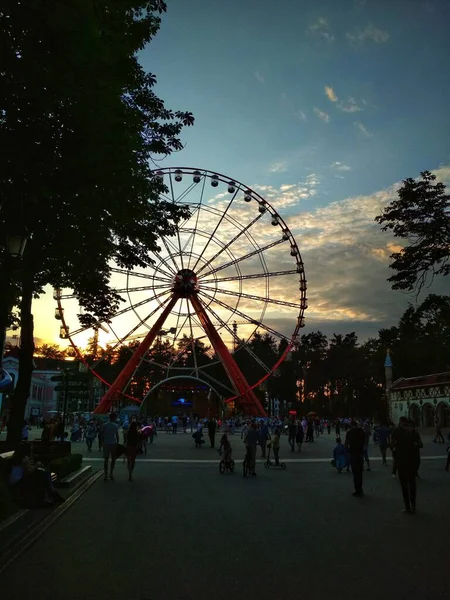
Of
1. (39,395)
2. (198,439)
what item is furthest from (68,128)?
(39,395)

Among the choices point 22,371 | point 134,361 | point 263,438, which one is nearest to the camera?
point 22,371

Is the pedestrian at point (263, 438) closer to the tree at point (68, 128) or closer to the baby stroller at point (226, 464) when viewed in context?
the baby stroller at point (226, 464)

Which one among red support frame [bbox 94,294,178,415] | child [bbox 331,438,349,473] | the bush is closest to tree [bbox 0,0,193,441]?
the bush

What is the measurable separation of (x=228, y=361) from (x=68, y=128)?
31.9 metres

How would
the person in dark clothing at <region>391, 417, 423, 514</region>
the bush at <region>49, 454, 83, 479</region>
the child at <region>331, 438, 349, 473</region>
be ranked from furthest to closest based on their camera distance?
the child at <region>331, 438, 349, 473</region>, the bush at <region>49, 454, 83, 479</region>, the person in dark clothing at <region>391, 417, 423, 514</region>

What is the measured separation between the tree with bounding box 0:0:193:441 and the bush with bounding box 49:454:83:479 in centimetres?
455

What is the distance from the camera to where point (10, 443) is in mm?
14539

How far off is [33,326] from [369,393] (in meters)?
97.3

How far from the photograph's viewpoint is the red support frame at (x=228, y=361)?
37.0 m

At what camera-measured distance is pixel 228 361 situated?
39.6 meters

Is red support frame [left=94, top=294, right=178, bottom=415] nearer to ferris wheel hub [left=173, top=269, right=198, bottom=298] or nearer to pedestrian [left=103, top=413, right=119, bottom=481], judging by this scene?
ferris wheel hub [left=173, top=269, right=198, bottom=298]

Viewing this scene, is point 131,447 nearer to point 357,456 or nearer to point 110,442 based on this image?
point 110,442

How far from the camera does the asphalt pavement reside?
5484mm

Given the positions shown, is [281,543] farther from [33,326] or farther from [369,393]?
[369,393]
